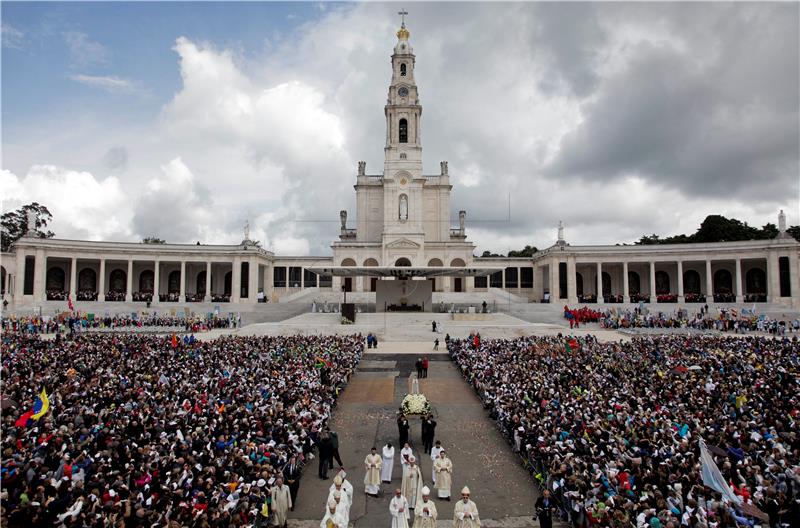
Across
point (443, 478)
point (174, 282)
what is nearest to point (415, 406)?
point (443, 478)

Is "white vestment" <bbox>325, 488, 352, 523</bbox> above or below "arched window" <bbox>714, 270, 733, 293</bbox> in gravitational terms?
below

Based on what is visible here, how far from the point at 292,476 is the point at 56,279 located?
5700 centimetres

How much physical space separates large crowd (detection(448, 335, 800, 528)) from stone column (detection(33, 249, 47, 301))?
46.5m

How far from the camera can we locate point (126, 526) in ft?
25.4

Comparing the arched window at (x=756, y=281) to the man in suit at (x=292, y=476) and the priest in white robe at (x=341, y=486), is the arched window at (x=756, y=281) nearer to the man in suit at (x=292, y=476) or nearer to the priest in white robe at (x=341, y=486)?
the man in suit at (x=292, y=476)

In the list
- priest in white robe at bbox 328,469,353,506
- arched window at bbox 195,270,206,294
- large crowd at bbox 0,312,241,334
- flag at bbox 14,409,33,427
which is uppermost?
arched window at bbox 195,270,206,294

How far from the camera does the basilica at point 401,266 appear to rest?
1917 inches

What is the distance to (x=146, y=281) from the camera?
60.2 m

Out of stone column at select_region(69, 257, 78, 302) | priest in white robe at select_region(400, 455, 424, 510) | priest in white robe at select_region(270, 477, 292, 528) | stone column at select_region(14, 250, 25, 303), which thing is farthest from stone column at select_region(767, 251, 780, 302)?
stone column at select_region(14, 250, 25, 303)

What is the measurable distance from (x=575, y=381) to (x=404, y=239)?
43.0 m

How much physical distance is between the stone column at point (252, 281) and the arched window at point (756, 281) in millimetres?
53233

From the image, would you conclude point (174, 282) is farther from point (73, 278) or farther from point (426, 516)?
point (426, 516)

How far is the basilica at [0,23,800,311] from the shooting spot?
4869 cm

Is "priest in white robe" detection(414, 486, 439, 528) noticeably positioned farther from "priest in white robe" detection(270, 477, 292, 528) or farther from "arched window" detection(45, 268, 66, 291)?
"arched window" detection(45, 268, 66, 291)
